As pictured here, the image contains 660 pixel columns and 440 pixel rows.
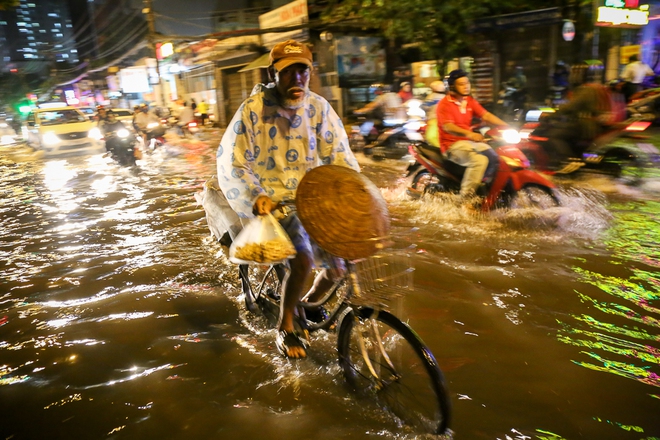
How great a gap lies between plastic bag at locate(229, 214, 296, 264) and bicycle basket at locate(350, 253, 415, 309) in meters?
0.51

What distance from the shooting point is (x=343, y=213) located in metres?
2.31

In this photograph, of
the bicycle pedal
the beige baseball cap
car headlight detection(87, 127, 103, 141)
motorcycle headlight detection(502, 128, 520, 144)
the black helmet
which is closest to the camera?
the beige baseball cap

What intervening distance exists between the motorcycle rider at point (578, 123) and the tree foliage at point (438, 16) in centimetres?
661

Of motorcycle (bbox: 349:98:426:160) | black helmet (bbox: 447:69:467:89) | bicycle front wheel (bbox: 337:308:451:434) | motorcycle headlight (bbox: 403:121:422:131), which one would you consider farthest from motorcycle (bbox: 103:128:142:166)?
bicycle front wheel (bbox: 337:308:451:434)

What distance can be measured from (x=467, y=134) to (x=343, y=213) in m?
4.25

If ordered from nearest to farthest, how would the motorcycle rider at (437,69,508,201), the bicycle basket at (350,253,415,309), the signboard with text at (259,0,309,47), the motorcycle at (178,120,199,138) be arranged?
1. the bicycle basket at (350,253,415,309)
2. the motorcycle rider at (437,69,508,201)
3. the signboard with text at (259,0,309,47)
4. the motorcycle at (178,120,199,138)

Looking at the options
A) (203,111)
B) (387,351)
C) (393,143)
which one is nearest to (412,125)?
(393,143)

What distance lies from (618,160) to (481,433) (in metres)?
6.81

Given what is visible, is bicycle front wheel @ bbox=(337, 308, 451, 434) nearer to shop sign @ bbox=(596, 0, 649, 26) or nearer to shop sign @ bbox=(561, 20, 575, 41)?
shop sign @ bbox=(561, 20, 575, 41)

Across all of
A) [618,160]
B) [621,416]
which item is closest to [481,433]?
[621,416]

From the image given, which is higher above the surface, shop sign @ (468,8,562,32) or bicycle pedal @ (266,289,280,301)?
shop sign @ (468,8,562,32)

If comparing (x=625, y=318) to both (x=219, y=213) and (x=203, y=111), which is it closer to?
(x=219, y=213)

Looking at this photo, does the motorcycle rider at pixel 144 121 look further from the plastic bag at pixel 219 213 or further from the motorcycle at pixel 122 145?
the plastic bag at pixel 219 213

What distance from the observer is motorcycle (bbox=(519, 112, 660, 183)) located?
7.55m
